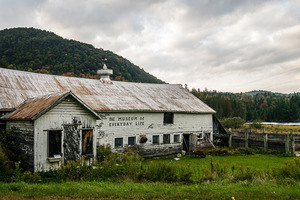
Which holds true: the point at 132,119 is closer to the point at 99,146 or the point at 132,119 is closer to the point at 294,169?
the point at 99,146

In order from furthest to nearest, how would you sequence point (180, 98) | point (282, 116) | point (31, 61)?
point (282, 116) < point (31, 61) < point (180, 98)

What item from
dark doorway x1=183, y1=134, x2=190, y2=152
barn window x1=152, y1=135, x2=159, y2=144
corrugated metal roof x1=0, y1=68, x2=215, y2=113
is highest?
corrugated metal roof x1=0, y1=68, x2=215, y2=113

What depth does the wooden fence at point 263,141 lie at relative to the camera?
21492mm

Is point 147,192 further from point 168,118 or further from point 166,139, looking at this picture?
point 168,118

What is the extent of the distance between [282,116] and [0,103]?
112m

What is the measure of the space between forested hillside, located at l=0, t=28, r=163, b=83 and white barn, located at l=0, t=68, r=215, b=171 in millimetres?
26488

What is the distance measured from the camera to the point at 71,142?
13.2 m

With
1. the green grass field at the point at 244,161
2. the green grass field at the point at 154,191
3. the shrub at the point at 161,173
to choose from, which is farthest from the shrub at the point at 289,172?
the green grass field at the point at 244,161

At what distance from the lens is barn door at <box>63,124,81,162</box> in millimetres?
12948

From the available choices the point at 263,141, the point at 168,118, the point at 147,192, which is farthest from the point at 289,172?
the point at 263,141

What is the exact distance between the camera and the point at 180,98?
89.4ft

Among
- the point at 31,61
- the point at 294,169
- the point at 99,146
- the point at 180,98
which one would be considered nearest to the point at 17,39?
the point at 31,61

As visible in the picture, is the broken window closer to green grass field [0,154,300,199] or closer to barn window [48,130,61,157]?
barn window [48,130,61,157]

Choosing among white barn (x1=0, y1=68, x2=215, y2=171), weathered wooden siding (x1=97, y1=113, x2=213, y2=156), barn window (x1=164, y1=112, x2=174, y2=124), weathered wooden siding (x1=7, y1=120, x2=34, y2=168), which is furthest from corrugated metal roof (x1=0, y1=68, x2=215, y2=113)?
weathered wooden siding (x1=7, y1=120, x2=34, y2=168)
